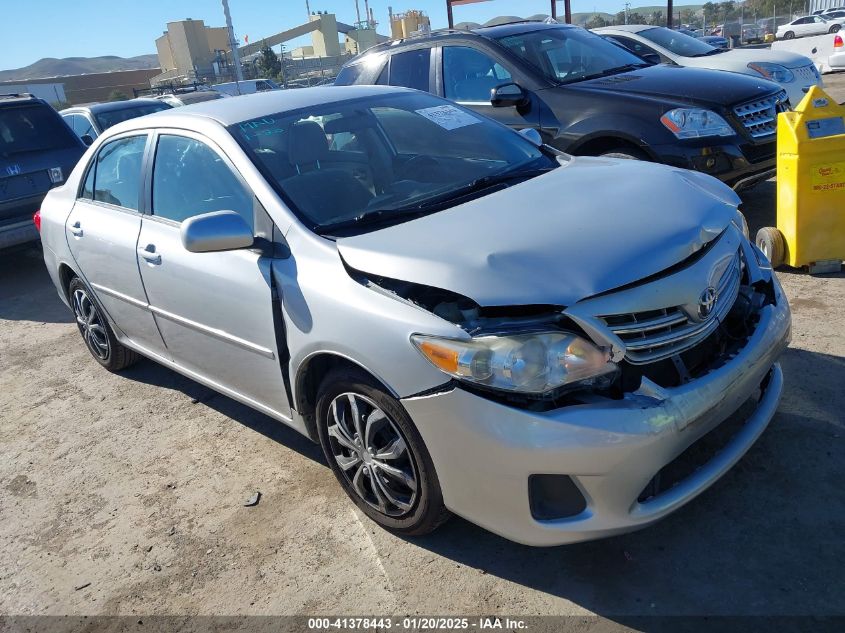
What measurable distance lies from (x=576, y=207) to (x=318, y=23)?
248 feet

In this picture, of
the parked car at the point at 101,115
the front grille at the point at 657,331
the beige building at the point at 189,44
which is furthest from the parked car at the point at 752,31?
the beige building at the point at 189,44

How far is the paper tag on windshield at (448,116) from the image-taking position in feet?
→ 12.7

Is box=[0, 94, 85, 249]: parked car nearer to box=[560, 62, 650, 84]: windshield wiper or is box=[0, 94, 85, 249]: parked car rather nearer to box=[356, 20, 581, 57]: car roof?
box=[356, 20, 581, 57]: car roof

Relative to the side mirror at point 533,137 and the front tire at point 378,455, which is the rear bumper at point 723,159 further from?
the front tire at point 378,455

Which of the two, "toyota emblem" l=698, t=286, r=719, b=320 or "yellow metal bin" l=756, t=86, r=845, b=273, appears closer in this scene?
"toyota emblem" l=698, t=286, r=719, b=320

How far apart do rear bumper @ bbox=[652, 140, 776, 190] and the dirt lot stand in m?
1.34

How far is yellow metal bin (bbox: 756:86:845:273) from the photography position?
4527mm

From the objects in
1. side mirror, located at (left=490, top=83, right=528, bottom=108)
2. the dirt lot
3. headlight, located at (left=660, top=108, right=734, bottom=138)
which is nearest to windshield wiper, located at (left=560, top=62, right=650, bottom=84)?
side mirror, located at (left=490, top=83, right=528, bottom=108)

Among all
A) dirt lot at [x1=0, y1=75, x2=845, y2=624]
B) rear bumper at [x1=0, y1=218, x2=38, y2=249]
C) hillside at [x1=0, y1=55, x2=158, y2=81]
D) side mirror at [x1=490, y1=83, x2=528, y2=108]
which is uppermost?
hillside at [x1=0, y1=55, x2=158, y2=81]

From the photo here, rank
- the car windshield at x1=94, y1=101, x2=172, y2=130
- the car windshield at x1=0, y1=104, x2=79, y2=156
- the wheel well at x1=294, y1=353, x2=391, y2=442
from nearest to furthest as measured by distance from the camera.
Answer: the wheel well at x1=294, y1=353, x2=391, y2=442, the car windshield at x1=0, y1=104, x2=79, y2=156, the car windshield at x1=94, y1=101, x2=172, y2=130

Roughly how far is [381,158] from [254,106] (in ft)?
2.36

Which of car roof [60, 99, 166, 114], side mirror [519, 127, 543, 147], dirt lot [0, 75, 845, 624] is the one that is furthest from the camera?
car roof [60, 99, 166, 114]

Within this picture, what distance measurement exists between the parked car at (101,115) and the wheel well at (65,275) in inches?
238

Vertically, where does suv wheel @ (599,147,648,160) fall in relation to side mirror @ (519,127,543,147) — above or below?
below
